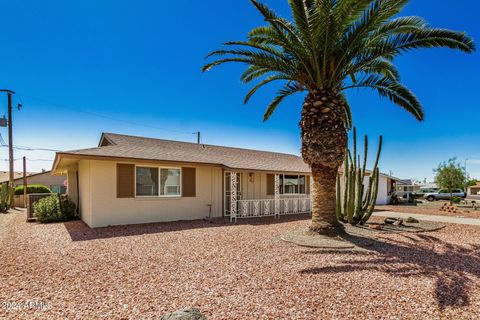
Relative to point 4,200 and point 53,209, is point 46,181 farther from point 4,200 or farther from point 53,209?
point 53,209

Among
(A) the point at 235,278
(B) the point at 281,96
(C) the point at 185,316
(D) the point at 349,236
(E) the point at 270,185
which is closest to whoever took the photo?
(C) the point at 185,316

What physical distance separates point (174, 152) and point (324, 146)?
26.5 ft

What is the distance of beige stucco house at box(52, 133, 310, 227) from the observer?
1091cm

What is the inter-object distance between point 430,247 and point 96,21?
13454mm

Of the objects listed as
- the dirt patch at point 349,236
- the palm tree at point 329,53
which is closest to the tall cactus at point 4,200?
the palm tree at point 329,53

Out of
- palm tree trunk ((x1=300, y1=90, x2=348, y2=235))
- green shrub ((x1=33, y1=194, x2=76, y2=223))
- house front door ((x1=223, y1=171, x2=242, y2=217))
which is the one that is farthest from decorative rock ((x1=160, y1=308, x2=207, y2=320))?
green shrub ((x1=33, y1=194, x2=76, y2=223))

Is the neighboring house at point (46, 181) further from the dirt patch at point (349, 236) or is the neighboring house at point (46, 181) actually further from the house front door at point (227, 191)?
the dirt patch at point (349, 236)

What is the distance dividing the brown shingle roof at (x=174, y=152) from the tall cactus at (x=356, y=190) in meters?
4.19

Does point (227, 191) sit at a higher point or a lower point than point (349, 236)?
higher

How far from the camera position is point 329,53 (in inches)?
327

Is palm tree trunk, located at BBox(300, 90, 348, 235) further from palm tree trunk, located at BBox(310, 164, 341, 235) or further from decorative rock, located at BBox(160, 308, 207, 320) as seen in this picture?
decorative rock, located at BBox(160, 308, 207, 320)

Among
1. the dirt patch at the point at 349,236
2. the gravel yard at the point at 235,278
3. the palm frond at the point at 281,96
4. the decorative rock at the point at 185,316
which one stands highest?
the palm frond at the point at 281,96

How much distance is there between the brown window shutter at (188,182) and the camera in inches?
504

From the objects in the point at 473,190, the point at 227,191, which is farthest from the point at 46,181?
the point at 473,190
